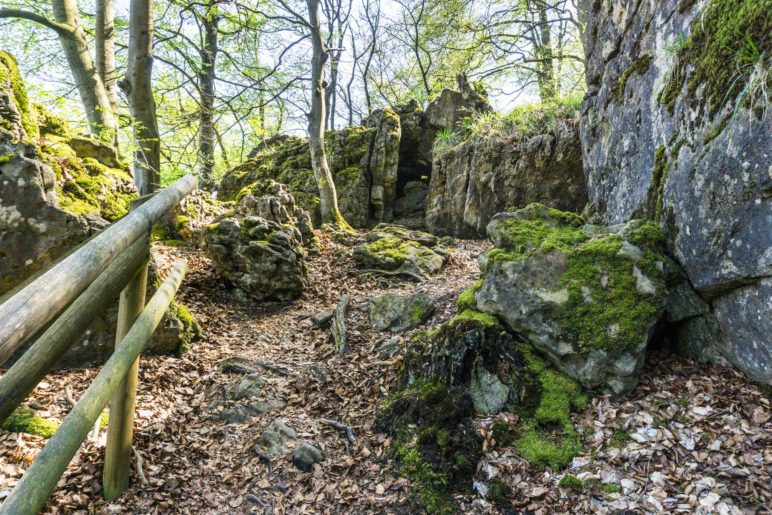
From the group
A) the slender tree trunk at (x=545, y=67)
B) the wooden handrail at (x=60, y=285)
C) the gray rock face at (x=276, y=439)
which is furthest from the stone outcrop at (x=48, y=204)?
the slender tree trunk at (x=545, y=67)

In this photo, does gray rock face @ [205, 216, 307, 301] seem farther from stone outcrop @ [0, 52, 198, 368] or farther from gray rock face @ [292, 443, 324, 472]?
gray rock face @ [292, 443, 324, 472]

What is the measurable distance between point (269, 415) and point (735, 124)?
210 inches

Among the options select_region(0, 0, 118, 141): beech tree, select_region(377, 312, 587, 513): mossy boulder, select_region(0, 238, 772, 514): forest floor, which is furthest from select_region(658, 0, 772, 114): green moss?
select_region(0, 0, 118, 141): beech tree

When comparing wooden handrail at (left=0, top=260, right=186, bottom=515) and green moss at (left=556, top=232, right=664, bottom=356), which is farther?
green moss at (left=556, top=232, right=664, bottom=356)

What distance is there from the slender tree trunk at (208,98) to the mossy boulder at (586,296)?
7389 mm

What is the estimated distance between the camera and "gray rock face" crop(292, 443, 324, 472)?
142 inches

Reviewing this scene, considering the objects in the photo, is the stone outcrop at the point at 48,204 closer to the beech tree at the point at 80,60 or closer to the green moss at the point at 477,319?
the beech tree at the point at 80,60

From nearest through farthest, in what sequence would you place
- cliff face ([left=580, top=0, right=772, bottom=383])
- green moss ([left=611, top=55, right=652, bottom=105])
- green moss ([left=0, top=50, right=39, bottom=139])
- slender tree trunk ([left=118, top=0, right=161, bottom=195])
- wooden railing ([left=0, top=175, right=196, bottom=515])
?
1. wooden railing ([left=0, top=175, right=196, bottom=515])
2. cliff face ([left=580, top=0, right=772, bottom=383])
3. green moss ([left=0, top=50, right=39, bottom=139])
4. green moss ([left=611, top=55, right=652, bottom=105])
5. slender tree trunk ([left=118, top=0, right=161, bottom=195])

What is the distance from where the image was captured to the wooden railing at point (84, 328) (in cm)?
141

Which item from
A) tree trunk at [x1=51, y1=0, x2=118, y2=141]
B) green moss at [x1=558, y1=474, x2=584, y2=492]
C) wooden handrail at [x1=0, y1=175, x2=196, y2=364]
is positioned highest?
tree trunk at [x1=51, y1=0, x2=118, y2=141]

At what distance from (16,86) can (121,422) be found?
4350 mm

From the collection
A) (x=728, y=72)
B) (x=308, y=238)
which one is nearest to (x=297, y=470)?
(x=728, y=72)

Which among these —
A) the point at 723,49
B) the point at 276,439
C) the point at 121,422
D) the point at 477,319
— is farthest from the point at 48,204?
the point at 723,49

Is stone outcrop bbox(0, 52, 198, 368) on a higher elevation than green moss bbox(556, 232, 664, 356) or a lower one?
higher
